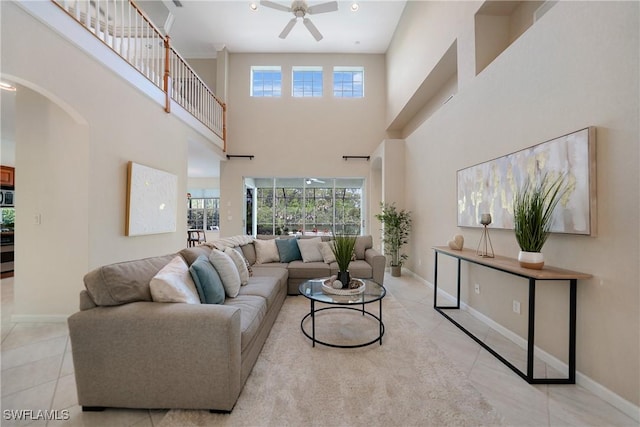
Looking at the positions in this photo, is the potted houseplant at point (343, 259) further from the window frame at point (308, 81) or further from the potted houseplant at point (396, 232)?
the window frame at point (308, 81)

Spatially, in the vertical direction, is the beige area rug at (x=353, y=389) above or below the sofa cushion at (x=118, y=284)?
below

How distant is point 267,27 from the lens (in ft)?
19.8

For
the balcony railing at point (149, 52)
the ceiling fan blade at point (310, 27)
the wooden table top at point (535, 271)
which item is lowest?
the wooden table top at point (535, 271)

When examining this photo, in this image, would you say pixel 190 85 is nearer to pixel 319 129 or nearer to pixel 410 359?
pixel 319 129

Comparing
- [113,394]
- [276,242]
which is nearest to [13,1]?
[113,394]

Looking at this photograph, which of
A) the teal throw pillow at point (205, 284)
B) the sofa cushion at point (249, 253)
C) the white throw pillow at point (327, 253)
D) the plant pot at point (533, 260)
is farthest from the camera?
the white throw pillow at point (327, 253)

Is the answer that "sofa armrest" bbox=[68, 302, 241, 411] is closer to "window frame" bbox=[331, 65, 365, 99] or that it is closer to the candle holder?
the candle holder

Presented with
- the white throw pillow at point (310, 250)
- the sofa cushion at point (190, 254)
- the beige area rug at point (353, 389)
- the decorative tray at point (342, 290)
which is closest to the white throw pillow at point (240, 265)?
the sofa cushion at point (190, 254)

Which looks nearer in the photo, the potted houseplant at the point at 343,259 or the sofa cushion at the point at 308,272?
the potted houseplant at the point at 343,259

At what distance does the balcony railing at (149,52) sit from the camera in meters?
2.86

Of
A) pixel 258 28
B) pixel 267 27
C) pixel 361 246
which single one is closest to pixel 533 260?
pixel 361 246

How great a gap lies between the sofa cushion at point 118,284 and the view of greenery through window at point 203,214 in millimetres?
9051

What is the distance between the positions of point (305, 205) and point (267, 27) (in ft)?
14.3

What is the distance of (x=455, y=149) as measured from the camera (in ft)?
11.3
